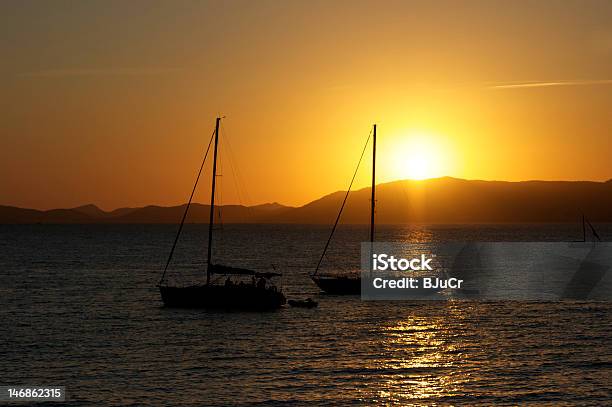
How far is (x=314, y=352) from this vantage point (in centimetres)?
5262

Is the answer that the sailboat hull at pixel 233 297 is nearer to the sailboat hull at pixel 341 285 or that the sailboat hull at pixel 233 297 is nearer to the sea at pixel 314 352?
the sea at pixel 314 352

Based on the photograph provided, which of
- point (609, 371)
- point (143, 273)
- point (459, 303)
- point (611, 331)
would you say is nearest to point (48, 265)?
point (143, 273)

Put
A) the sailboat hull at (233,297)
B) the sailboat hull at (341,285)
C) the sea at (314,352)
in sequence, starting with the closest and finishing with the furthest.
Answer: the sea at (314,352) < the sailboat hull at (233,297) < the sailboat hull at (341,285)

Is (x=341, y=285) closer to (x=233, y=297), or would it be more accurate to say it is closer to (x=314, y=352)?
(x=233, y=297)

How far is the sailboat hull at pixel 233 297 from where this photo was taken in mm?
→ 72875

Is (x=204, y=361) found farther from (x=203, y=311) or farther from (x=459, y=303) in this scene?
(x=459, y=303)

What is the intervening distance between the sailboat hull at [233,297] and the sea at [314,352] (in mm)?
949

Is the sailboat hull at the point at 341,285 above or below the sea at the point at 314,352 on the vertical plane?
above

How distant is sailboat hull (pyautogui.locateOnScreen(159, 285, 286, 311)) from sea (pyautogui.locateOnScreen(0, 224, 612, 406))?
0.95 m

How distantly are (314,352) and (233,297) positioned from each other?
2133cm

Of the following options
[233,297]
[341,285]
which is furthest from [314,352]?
[341,285]

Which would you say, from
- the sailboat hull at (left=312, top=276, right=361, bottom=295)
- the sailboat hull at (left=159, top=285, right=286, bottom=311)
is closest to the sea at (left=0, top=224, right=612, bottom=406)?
the sailboat hull at (left=159, top=285, right=286, bottom=311)

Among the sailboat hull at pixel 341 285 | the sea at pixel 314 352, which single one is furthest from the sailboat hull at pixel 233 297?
the sailboat hull at pixel 341 285

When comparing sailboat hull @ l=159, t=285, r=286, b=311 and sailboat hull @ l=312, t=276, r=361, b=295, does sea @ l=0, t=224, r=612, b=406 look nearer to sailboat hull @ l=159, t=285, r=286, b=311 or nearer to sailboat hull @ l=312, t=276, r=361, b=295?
sailboat hull @ l=159, t=285, r=286, b=311
